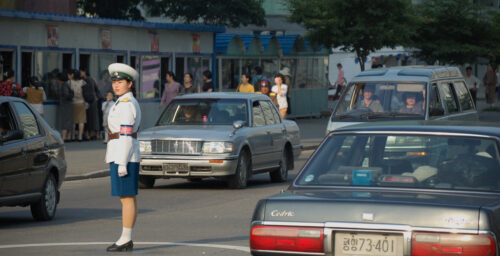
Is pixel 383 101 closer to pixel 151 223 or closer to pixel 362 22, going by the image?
pixel 151 223

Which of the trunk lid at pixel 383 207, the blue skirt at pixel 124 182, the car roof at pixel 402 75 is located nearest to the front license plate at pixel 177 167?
the car roof at pixel 402 75

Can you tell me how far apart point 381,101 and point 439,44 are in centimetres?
2829

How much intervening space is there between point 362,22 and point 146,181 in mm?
18492

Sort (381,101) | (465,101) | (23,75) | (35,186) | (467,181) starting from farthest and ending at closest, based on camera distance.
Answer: (23,75), (465,101), (381,101), (35,186), (467,181)

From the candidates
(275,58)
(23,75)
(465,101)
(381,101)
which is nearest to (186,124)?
(381,101)

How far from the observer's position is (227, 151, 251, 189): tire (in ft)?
53.2

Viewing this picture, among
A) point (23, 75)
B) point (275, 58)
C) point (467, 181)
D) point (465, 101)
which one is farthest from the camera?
point (275, 58)

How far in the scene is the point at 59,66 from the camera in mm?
26516

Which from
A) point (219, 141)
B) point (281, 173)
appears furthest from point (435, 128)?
point (281, 173)

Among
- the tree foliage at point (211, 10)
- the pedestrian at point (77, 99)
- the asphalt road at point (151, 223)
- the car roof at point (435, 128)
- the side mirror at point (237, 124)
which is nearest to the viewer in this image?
the car roof at point (435, 128)

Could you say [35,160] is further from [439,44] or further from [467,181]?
[439,44]

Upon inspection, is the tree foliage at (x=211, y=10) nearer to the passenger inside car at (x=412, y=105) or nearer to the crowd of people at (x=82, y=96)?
the crowd of people at (x=82, y=96)

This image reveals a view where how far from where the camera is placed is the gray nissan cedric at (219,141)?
623 inches

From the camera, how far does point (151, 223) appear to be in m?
12.2
